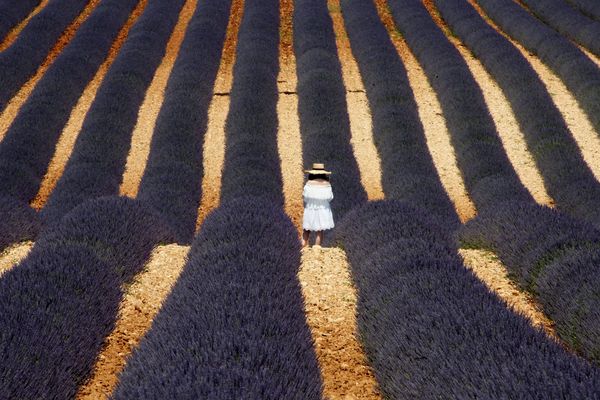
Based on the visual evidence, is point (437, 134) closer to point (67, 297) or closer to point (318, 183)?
point (318, 183)

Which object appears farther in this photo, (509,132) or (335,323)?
(509,132)

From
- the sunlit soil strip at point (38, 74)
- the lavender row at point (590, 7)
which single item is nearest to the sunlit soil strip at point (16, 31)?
the sunlit soil strip at point (38, 74)

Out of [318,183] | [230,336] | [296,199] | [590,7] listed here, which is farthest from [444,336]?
[590,7]

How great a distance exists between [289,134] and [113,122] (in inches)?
147

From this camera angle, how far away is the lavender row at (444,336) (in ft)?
8.35

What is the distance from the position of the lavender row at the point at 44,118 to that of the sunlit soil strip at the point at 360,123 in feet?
18.6

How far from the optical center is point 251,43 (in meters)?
17.8

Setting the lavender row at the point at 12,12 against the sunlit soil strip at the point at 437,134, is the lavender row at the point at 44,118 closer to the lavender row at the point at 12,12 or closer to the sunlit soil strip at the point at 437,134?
the lavender row at the point at 12,12

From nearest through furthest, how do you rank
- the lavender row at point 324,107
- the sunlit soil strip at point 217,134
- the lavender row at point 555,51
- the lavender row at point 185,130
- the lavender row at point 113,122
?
the lavender row at point 185,130, the lavender row at point 113,122, the lavender row at point 324,107, the sunlit soil strip at point 217,134, the lavender row at point 555,51

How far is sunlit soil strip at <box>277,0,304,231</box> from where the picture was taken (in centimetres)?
1073

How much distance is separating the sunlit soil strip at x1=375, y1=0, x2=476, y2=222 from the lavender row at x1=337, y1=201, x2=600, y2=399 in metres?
5.89

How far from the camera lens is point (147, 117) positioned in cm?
1424

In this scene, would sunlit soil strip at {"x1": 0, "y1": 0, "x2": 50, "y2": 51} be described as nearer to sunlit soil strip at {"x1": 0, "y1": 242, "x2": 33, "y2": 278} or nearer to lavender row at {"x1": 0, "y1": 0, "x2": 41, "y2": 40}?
lavender row at {"x1": 0, "y1": 0, "x2": 41, "y2": 40}

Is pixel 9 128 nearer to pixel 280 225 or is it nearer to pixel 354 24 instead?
pixel 280 225
